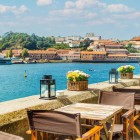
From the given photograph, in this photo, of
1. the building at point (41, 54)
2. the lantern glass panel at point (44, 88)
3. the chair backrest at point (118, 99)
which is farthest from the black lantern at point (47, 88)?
the building at point (41, 54)

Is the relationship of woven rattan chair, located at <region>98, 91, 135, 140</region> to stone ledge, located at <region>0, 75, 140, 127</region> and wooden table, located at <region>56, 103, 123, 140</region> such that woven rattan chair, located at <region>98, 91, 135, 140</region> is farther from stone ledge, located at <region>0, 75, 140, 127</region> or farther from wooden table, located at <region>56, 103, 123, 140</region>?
stone ledge, located at <region>0, 75, 140, 127</region>

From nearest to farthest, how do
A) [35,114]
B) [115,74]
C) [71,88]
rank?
[35,114] < [71,88] < [115,74]

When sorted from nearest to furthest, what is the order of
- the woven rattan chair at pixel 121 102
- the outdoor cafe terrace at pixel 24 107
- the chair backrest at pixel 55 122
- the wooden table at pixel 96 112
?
the chair backrest at pixel 55 122, the wooden table at pixel 96 112, the outdoor cafe terrace at pixel 24 107, the woven rattan chair at pixel 121 102

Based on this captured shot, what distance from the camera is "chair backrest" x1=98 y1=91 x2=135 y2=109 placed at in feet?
17.6

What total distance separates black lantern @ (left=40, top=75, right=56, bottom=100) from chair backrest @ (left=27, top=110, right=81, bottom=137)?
1.75 metres

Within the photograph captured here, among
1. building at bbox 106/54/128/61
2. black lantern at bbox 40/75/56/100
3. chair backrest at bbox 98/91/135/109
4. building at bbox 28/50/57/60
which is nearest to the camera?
chair backrest at bbox 98/91/135/109

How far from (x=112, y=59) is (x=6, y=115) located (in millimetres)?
174689

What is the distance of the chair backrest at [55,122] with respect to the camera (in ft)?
11.7

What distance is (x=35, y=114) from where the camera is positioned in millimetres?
3824

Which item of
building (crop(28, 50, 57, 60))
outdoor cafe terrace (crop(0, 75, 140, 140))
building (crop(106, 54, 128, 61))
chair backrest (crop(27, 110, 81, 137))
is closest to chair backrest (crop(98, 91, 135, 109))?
outdoor cafe terrace (crop(0, 75, 140, 140))

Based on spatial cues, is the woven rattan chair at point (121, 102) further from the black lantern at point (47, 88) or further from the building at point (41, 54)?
the building at point (41, 54)

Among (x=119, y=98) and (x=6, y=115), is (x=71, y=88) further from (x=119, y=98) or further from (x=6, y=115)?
(x=6, y=115)

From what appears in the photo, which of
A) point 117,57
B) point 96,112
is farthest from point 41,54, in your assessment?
point 96,112

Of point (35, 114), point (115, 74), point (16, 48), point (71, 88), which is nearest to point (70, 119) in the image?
point (35, 114)
